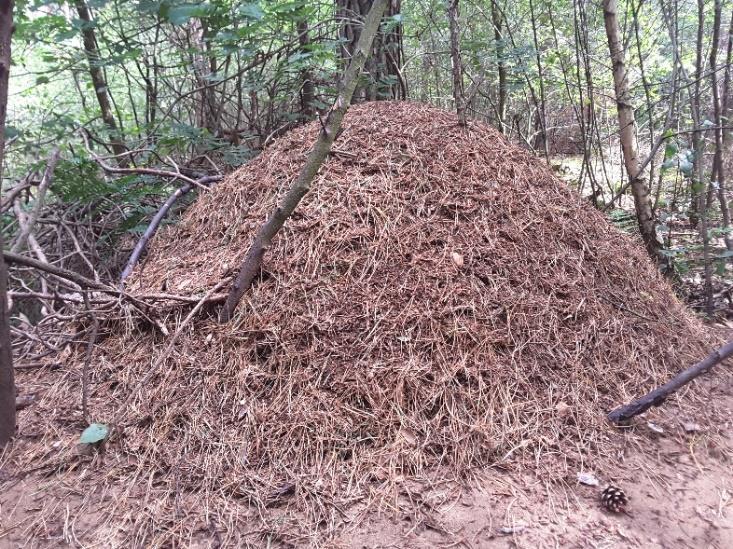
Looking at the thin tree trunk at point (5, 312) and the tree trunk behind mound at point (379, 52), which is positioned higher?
the tree trunk behind mound at point (379, 52)

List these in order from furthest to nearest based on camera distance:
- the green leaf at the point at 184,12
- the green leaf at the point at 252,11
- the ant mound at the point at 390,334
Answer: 1. the green leaf at the point at 252,11
2. the green leaf at the point at 184,12
3. the ant mound at the point at 390,334

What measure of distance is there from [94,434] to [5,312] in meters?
0.66

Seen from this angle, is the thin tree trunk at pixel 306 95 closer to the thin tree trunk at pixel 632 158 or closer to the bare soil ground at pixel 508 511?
the thin tree trunk at pixel 632 158

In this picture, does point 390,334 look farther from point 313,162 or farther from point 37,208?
point 37,208

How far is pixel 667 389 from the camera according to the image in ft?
6.44

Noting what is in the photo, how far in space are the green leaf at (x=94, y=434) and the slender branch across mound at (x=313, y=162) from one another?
2.30ft

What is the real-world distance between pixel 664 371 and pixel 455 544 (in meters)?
1.62

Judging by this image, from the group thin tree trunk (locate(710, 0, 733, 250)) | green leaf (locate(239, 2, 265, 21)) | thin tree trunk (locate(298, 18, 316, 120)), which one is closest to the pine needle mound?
green leaf (locate(239, 2, 265, 21))

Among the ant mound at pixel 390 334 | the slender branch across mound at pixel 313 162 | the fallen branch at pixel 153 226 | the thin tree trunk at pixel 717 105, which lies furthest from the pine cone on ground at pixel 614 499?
the thin tree trunk at pixel 717 105

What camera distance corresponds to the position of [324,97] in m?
4.59

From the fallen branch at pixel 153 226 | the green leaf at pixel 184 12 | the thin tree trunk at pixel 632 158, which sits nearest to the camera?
the green leaf at pixel 184 12

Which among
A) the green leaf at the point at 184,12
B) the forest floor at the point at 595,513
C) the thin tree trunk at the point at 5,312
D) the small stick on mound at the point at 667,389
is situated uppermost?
the green leaf at the point at 184,12

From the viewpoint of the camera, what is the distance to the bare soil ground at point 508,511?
5.26 ft

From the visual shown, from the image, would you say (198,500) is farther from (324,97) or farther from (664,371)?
(324,97)
